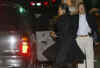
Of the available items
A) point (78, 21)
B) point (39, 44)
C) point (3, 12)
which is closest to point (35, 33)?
point (39, 44)

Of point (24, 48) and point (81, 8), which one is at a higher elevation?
point (81, 8)

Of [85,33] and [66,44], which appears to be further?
[85,33]

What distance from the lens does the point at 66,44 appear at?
7.37 m

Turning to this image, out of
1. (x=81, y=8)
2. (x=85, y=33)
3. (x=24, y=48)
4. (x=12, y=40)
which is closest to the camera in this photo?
(x=12, y=40)

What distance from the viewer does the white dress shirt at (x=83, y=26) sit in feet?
24.9

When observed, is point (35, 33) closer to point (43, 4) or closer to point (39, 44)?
point (39, 44)

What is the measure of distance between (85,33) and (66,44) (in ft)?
1.70

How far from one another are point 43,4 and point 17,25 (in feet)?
36.2

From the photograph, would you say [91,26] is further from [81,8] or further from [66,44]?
[66,44]

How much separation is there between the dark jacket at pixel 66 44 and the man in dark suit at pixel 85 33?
0.53ft

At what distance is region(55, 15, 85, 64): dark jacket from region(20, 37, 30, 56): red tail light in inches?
24.1

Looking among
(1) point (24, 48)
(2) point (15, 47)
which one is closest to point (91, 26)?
(1) point (24, 48)

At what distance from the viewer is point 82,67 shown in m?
7.86

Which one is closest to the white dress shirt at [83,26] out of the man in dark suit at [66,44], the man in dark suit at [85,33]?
the man in dark suit at [85,33]
